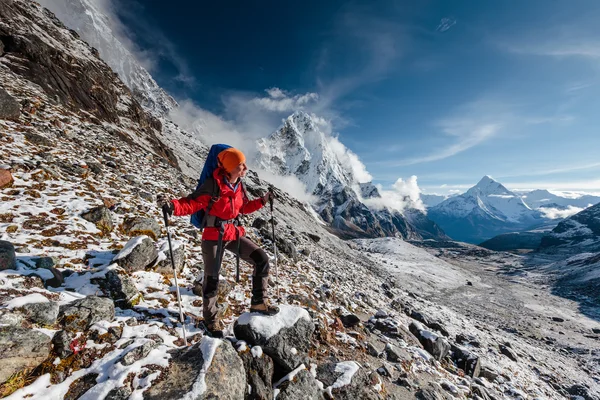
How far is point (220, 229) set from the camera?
5539 mm

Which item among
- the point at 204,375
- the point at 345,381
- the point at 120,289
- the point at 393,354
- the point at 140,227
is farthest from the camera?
the point at 140,227

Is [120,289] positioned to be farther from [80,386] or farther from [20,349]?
[80,386]

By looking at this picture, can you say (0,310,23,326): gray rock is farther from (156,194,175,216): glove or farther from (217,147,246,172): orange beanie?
(217,147,246,172): orange beanie

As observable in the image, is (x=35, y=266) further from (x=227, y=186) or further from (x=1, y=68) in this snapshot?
(x=1, y=68)

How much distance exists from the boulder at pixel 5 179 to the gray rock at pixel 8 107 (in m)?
7.36

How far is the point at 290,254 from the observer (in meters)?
15.6

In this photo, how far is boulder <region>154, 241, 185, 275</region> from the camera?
292 inches

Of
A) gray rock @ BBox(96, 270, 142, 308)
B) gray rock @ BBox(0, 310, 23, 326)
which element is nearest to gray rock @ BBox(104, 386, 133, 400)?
gray rock @ BBox(0, 310, 23, 326)

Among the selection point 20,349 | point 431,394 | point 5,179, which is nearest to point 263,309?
point 20,349

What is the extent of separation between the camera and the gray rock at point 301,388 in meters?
4.70

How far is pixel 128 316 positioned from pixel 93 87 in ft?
107

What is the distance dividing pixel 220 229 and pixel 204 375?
2.61 meters

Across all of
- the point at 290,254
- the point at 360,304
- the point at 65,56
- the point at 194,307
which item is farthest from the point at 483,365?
the point at 65,56

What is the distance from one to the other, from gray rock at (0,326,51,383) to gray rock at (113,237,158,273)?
3030mm
